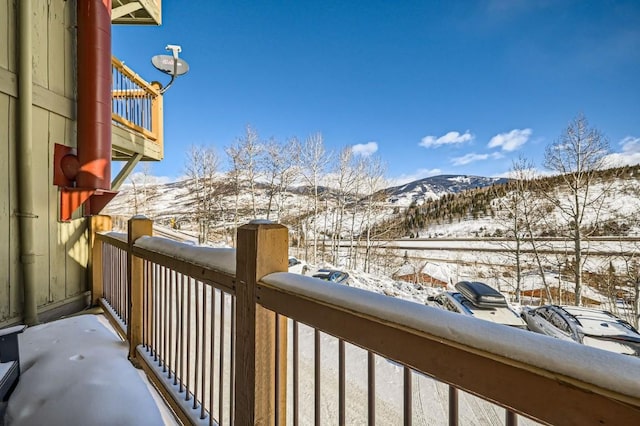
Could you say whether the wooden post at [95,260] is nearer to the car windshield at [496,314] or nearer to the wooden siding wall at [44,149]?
the wooden siding wall at [44,149]

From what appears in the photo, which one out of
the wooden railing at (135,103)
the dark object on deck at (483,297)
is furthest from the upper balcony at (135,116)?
the dark object on deck at (483,297)

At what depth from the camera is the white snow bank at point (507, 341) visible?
464mm

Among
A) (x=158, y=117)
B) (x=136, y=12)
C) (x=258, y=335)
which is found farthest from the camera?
(x=158, y=117)

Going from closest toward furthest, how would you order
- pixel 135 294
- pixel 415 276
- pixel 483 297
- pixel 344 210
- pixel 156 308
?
pixel 156 308, pixel 135 294, pixel 483 297, pixel 415 276, pixel 344 210

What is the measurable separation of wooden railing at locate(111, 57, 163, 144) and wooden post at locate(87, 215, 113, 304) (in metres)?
1.40

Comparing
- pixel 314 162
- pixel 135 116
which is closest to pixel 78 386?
pixel 135 116

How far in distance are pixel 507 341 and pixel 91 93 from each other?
3998mm

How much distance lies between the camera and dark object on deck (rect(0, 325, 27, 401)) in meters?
1.63

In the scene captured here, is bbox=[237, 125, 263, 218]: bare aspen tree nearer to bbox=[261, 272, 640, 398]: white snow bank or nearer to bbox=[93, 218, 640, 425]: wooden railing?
bbox=[93, 218, 640, 425]: wooden railing

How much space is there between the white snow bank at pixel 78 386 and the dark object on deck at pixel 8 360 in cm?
8

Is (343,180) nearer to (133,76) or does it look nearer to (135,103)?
(135,103)

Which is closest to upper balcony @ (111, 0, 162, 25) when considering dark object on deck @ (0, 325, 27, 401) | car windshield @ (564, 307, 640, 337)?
dark object on deck @ (0, 325, 27, 401)

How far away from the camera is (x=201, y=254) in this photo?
5.03ft

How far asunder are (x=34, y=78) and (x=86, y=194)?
1.13 meters
